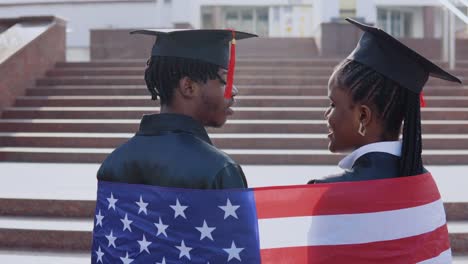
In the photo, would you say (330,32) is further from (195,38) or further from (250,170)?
(195,38)

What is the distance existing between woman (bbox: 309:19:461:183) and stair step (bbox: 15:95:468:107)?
7405 millimetres

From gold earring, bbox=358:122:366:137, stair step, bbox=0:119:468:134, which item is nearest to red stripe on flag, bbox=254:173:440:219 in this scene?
gold earring, bbox=358:122:366:137

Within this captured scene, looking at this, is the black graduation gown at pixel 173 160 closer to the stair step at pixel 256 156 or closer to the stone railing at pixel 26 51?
the stair step at pixel 256 156

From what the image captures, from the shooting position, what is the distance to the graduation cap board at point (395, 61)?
1.67m

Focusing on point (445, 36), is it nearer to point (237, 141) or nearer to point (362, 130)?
point (237, 141)

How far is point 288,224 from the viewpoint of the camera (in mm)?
1797

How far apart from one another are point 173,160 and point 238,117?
278 inches

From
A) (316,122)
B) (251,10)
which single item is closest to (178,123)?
(316,122)

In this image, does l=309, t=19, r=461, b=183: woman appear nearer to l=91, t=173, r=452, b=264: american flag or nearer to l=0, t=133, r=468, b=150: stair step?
l=91, t=173, r=452, b=264: american flag

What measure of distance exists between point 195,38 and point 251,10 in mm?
25513

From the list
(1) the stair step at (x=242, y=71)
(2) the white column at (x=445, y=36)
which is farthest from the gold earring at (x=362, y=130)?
(2) the white column at (x=445, y=36)

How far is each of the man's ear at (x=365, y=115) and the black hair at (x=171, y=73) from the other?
464 mm

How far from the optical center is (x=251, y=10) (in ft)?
88.1

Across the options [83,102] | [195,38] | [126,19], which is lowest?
[83,102]
